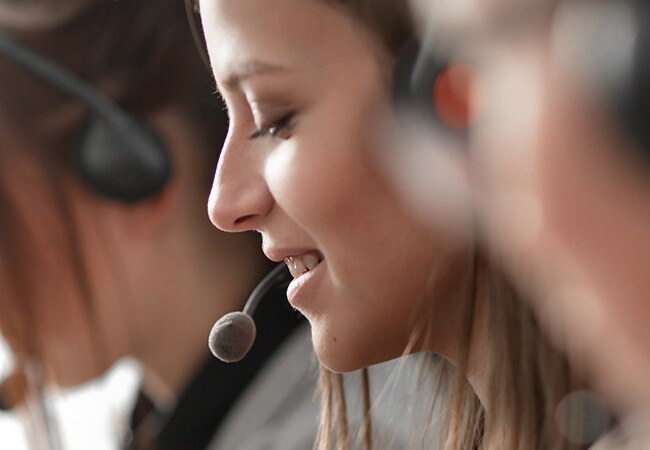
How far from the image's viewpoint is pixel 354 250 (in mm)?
708

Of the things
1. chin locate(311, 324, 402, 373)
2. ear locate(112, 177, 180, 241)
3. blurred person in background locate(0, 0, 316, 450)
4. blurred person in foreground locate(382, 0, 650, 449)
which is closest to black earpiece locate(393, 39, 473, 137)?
blurred person in foreground locate(382, 0, 650, 449)

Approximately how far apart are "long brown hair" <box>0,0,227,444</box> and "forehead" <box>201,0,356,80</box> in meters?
0.56

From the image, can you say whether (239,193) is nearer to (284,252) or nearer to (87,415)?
(284,252)

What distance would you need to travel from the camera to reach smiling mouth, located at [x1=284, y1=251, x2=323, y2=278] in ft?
2.42

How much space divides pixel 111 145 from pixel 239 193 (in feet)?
1.79

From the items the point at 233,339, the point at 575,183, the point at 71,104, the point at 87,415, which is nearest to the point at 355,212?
the point at 233,339

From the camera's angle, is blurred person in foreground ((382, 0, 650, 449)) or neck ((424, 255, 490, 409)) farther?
neck ((424, 255, 490, 409))

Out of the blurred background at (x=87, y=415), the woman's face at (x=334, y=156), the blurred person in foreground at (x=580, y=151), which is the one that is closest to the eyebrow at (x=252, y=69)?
the woman's face at (x=334, y=156)

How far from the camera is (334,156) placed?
0.70 meters

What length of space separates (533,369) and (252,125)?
0.79ft

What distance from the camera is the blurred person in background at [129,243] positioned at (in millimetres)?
1278

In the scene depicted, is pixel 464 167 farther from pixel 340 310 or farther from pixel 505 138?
pixel 340 310

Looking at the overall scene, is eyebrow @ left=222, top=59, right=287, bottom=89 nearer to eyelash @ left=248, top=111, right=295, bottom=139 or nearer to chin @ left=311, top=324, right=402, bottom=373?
eyelash @ left=248, top=111, right=295, bottom=139

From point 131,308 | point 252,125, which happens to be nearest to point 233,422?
point 131,308
